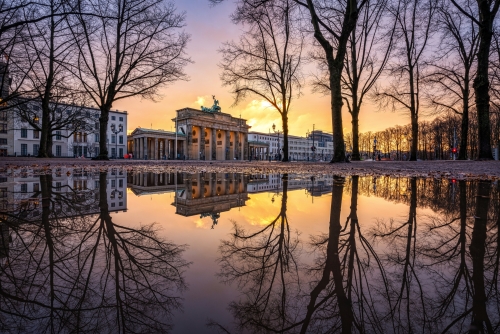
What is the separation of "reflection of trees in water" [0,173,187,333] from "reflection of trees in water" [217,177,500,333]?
0.23m

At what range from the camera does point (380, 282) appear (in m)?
0.86

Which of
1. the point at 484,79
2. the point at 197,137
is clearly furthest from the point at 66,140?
the point at 484,79

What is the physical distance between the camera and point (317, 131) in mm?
137875

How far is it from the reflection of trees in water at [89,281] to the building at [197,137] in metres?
56.2

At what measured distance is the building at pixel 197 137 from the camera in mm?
58188

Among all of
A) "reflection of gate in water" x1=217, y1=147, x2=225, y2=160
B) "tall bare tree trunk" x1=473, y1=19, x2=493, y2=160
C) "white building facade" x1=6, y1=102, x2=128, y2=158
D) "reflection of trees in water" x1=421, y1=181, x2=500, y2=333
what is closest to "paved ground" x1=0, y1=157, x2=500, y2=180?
"tall bare tree trunk" x1=473, y1=19, x2=493, y2=160

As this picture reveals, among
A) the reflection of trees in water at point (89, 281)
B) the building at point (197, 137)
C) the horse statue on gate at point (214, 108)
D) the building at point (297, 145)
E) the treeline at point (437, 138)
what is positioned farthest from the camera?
the building at point (297, 145)

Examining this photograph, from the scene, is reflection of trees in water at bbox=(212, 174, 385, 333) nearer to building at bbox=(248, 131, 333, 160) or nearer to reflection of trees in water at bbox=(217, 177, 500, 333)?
reflection of trees in water at bbox=(217, 177, 500, 333)

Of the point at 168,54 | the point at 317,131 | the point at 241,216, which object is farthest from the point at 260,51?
the point at 317,131

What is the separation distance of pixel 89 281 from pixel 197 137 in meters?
62.1

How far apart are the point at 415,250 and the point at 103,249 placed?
1324 mm

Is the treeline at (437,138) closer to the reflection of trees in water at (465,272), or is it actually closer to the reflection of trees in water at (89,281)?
the reflection of trees in water at (465,272)

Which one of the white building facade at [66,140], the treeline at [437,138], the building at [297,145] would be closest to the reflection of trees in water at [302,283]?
the treeline at [437,138]

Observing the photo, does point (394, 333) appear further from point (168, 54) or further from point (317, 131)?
point (317, 131)
